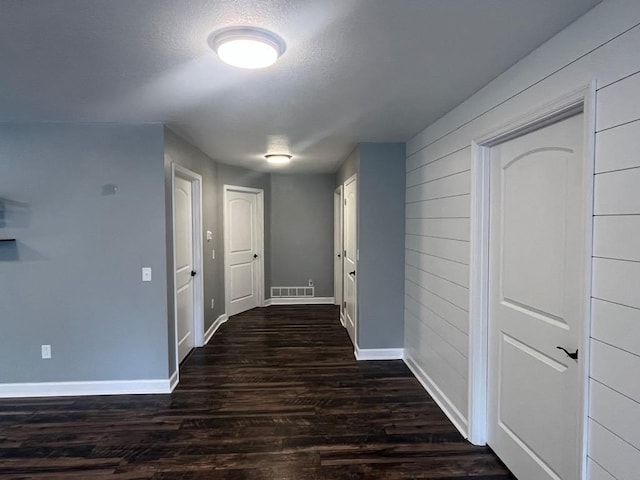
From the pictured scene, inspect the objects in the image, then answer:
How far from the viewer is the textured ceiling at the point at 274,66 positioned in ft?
4.69

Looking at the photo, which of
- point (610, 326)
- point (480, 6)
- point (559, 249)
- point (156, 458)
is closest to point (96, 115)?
point (156, 458)

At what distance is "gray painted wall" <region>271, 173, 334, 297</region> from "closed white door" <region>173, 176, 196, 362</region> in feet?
8.14

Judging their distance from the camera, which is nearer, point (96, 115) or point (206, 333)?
point (96, 115)

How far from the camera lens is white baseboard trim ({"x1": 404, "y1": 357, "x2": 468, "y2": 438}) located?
2537 millimetres

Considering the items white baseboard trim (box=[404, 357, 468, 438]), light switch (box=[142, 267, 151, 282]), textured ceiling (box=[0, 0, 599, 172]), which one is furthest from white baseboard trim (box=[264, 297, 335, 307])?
textured ceiling (box=[0, 0, 599, 172])

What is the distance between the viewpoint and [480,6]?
4.63 feet

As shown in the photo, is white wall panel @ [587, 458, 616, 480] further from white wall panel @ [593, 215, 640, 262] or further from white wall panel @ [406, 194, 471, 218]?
white wall panel @ [406, 194, 471, 218]

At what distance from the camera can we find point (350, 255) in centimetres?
455

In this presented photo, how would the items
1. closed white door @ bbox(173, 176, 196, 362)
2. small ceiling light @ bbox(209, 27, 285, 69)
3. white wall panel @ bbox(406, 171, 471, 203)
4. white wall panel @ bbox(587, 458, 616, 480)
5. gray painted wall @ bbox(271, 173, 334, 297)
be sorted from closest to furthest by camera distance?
white wall panel @ bbox(587, 458, 616, 480) → small ceiling light @ bbox(209, 27, 285, 69) → white wall panel @ bbox(406, 171, 471, 203) → closed white door @ bbox(173, 176, 196, 362) → gray painted wall @ bbox(271, 173, 334, 297)

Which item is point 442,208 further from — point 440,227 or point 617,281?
point 617,281

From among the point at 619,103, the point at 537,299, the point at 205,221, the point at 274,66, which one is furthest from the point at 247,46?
the point at 205,221

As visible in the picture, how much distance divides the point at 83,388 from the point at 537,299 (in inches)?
140

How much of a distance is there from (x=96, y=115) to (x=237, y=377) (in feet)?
8.42

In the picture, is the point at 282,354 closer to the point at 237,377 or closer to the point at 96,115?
the point at 237,377
